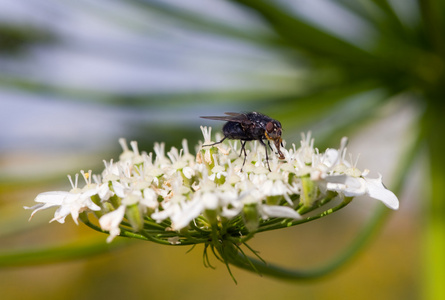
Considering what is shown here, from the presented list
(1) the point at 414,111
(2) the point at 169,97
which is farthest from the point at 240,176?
(1) the point at 414,111

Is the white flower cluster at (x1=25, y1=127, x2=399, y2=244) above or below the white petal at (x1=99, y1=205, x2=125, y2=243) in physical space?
above

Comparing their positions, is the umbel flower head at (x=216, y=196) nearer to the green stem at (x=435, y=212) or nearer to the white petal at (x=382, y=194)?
the white petal at (x=382, y=194)

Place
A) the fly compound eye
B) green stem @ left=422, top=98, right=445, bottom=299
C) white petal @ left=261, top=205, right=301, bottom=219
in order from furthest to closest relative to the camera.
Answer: green stem @ left=422, top=98, right=445, bottom=299
the fly compound eye
white petal @ left=261, top=205, right=301, bottom=219

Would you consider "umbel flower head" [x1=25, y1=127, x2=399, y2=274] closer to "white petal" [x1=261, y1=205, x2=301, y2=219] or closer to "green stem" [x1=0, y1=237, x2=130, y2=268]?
"white petal" [x1=261, y1=205, x2=301, y2=219]

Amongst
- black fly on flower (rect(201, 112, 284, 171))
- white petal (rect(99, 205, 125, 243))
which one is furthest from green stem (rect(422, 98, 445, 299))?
white petal (rect(99, 205, 125, 243))

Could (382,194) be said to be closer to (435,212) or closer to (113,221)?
(113,221)

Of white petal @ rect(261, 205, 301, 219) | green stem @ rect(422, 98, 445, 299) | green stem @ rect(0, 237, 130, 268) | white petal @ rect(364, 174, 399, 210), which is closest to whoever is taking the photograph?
white petal @ rect(261, 205, 301, 219)

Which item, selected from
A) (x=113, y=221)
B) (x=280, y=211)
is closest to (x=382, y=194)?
(x=280, y=211)

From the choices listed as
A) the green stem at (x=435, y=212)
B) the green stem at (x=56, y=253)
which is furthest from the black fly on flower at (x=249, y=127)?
the green stem at (x=435, y=212)
